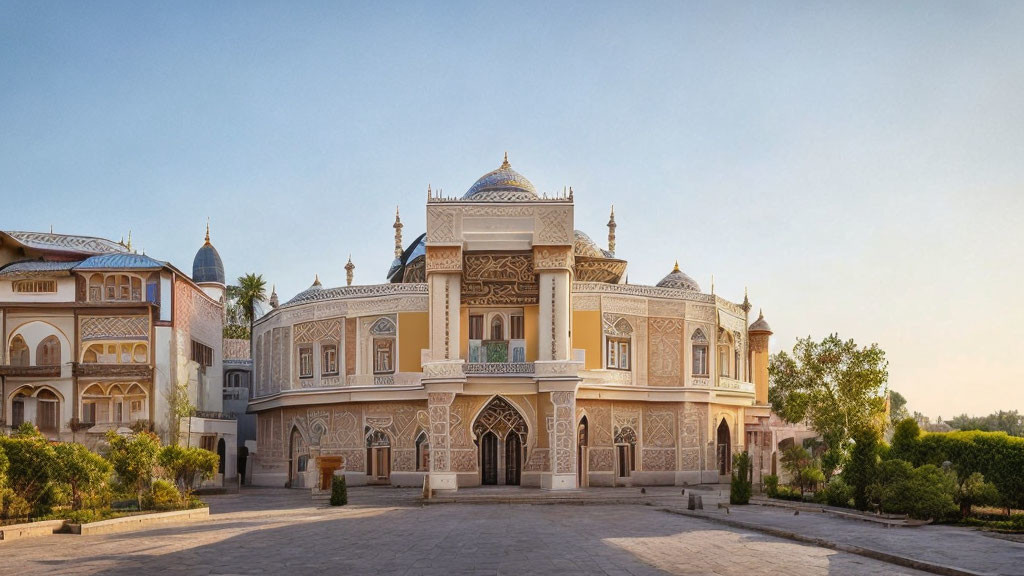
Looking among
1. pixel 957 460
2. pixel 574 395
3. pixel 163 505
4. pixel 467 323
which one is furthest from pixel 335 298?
pixel 957 460

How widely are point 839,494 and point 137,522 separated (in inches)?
665

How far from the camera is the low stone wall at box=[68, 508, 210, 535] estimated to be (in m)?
19.4

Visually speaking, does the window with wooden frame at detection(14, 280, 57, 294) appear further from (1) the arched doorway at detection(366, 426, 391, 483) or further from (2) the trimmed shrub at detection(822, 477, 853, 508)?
(2) the trimmed shrub at detection(822, 477, 853, 508)

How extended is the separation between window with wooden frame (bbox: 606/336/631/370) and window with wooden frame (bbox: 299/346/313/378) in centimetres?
1196

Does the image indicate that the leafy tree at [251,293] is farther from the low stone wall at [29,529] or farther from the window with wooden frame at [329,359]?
the low stone wall at [29,529]

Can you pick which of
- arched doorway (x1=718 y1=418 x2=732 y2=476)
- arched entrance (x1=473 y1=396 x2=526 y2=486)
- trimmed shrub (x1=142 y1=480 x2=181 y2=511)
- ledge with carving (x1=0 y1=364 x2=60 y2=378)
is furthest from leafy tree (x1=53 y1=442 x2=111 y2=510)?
arched doorway (x1=718 y1=418 x2=732 y2=476)

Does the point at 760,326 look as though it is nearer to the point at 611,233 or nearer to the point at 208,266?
the point at 611,233

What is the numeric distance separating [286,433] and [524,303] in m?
12.1

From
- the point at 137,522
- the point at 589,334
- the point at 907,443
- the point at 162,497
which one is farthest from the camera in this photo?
the point at 589,334

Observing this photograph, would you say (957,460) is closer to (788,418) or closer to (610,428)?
(610,428)

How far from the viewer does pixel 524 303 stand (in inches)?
1351

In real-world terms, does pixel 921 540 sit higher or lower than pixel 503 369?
lower

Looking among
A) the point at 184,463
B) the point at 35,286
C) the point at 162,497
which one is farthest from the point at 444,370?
the point at 35,286

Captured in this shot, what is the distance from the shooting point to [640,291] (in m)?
36.9
